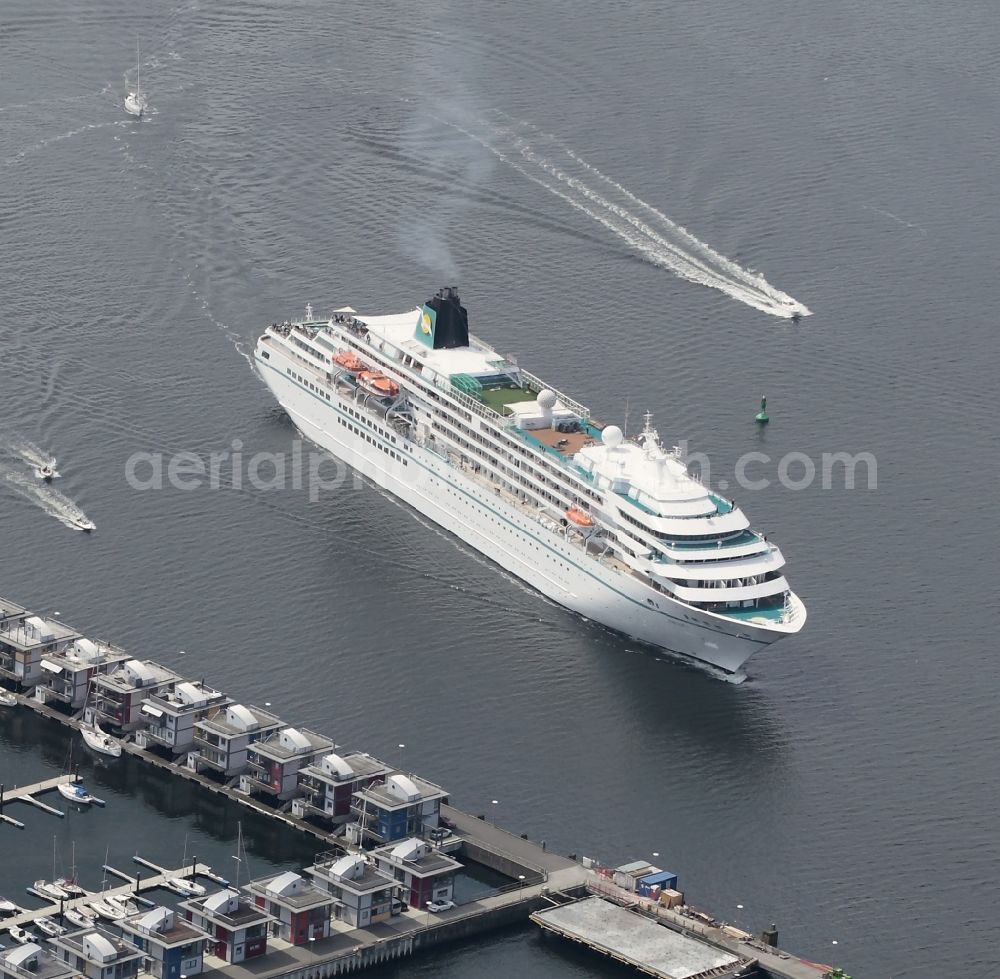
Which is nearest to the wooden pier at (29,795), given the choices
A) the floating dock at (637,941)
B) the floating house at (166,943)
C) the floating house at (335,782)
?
the floating house at (335,782)

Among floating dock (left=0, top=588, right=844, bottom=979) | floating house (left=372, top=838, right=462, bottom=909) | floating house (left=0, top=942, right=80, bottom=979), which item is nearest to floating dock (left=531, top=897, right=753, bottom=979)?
floating dock (left=0, top=588, right=844, bottom=979)

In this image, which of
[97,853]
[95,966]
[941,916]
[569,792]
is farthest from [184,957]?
[941,916]

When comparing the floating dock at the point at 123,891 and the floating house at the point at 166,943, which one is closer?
the floating house at the point at 166,943

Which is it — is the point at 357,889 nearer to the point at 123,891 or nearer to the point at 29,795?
the point at 123,891

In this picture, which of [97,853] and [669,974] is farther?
[97,853]

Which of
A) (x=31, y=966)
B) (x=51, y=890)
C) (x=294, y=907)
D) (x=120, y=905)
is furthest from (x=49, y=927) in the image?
(x=294, y=907)

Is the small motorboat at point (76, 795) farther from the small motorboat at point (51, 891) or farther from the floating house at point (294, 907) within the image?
the floating house at point (294, 907)

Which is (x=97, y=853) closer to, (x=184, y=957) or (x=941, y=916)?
(x=184, y=957)
